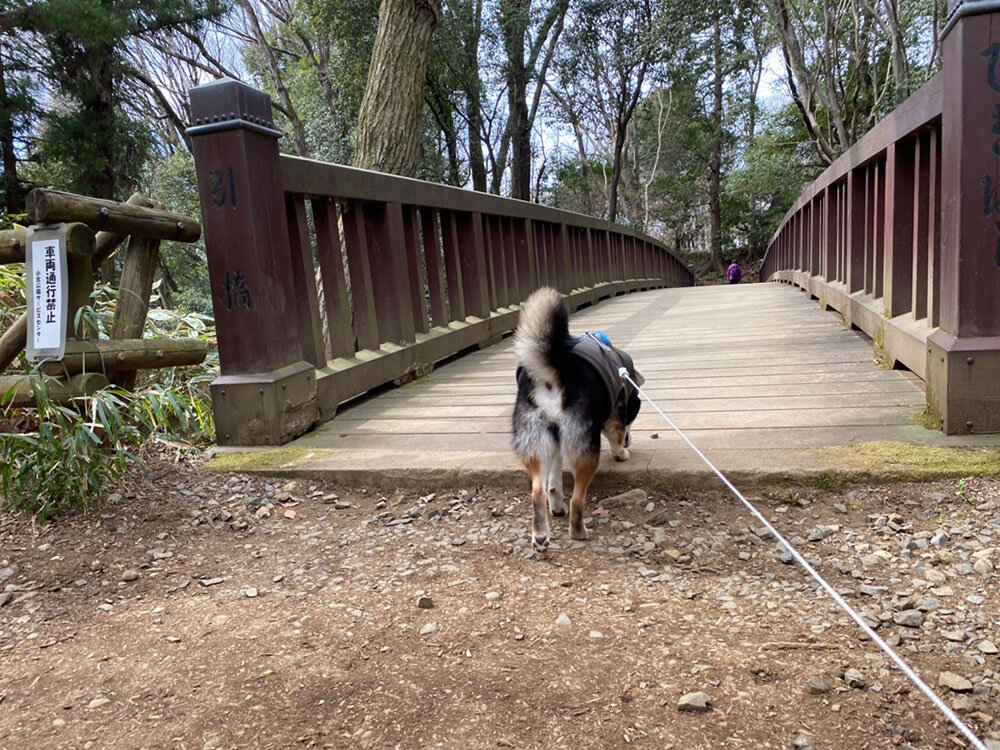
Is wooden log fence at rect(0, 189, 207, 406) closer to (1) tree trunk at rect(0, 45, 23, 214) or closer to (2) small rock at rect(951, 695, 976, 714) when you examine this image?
(2) small rock at rect(951, 695, 976, 714)

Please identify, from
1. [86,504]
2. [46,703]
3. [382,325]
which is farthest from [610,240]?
[46,703]

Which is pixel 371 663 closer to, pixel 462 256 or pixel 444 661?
pixel 444 661

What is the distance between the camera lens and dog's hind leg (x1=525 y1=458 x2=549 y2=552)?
223 cm

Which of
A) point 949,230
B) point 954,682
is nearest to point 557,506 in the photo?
point 954,682

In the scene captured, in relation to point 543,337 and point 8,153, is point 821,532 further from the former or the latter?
point 8,153

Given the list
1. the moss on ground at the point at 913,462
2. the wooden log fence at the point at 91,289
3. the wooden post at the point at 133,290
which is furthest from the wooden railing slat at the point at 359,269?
the moss on ground at the point at 913,462

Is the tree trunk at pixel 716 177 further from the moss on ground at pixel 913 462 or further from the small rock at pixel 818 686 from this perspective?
the small rock at pixel 818 686

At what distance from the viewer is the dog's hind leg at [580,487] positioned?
225 centimetres

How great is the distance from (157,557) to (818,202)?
7.34m

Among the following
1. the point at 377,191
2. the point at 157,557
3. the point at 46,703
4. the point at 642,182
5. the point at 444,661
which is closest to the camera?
the point at 46,703

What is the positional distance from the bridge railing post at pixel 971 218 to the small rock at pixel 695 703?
1.61 meters

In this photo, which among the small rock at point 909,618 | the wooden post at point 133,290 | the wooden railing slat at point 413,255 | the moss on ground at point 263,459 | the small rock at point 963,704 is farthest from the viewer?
the wooden railing slat at point 413,255

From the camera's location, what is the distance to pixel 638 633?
1.75m

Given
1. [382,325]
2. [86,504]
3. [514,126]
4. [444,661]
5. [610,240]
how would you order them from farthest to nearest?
[514,126] → [610,240] → [382,325] → [86,504] → [444,661]
